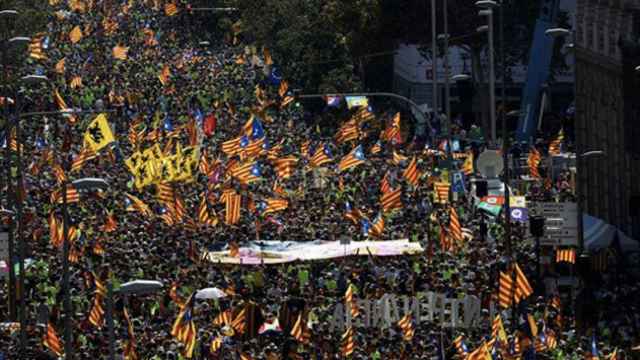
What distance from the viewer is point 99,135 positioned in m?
74.2

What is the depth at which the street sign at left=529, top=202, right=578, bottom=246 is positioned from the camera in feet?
204

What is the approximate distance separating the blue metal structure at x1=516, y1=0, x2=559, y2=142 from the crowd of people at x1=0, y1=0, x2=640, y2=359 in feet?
8.45

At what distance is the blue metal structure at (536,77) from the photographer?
9538cm

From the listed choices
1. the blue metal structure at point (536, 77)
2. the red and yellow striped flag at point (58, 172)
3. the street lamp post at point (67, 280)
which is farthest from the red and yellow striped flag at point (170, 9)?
the street lamp post at point (67, 280)

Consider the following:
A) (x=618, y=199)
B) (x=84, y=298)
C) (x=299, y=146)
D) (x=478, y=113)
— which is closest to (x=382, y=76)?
(x=478, y=113)

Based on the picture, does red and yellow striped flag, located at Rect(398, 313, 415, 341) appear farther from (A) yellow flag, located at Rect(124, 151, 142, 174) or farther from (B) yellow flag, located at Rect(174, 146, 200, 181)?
(A) yellow flag, located at Rect(124, 151, 142, 174)

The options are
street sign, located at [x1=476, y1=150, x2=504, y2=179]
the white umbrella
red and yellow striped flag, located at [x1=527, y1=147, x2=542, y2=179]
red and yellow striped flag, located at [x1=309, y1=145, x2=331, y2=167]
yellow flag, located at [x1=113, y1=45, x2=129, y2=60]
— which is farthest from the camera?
yellow flag, located at [x1=113, y1=45, x2=129, y2=60]

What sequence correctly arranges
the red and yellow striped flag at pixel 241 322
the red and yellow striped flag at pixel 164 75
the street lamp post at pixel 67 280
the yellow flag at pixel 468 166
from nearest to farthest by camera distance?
the street lamp post at pixel 67 280 → the red and yellow striped flag at pixel 241 322 → the yellow flag at pixel 468 166 → the red and yellow striped flag at pixel 164 75

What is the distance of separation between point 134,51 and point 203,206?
163ft

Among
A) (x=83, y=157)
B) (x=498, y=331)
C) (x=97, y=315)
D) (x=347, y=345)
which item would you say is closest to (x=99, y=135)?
(x=83, y=157)

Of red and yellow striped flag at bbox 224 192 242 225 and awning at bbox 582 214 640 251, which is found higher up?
red and yellow striped flag at bbox 224 192 242 225

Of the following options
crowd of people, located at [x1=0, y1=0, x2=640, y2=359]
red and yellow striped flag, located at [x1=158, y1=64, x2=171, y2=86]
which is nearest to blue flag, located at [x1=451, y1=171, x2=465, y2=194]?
crowd of people, located at [x1=0, y1=0, x2=640, y2=359]

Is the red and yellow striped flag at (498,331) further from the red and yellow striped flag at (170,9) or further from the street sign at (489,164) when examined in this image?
the red and yellow striped flag at (170,9)

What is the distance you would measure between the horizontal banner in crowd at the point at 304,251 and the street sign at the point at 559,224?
3156 mm
